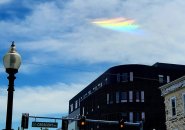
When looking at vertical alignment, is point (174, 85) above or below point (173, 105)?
above

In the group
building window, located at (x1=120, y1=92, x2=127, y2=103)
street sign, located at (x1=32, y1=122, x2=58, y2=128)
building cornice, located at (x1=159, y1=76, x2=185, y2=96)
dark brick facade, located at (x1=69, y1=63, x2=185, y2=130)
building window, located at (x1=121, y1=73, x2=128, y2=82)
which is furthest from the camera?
building window, located at (x1=121, y1=73, x2=128, y2=82)

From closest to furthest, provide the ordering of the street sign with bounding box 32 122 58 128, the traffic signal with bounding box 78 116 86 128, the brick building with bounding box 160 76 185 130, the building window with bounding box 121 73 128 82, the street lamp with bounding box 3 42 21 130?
the street lamp with bounding box 3 42 21 130, the traffic signal with bounding box 78 116 86 128, the street sign with bounding box 32 122 58 128, the brick building with bounding box 160 76 185 130, the building window with bounding box 121 73 128 82

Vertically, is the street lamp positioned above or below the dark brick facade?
below

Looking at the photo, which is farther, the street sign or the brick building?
the brick building

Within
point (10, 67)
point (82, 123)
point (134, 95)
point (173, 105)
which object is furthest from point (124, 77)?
point (10, 67)

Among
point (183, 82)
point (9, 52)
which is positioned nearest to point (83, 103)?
point (183, 82)

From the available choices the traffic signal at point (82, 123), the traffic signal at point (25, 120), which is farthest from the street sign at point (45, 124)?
the traffic signal at point (82, 123)

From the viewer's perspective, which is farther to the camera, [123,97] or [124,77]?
[124,77]

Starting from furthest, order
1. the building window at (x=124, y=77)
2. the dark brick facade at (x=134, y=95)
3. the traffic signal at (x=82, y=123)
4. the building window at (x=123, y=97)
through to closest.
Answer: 1. the building window at (x=124, y=77)
2. the building window at (x=123, y=97)
3. the dark brick facade at (x=134, y=95)
4. the traffic signal at (x=82, y=123)

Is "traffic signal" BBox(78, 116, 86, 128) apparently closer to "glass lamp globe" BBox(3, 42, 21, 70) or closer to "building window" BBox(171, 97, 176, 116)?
"building window" BBox(171, 97, 176, 116)

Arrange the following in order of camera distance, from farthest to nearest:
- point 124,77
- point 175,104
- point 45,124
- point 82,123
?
point 124,77 → point 175,104 → point 45,124 → point 82,123

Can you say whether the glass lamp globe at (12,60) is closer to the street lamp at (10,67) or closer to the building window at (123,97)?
the street lamp at (10,67)

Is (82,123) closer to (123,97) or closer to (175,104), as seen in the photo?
(175,104)

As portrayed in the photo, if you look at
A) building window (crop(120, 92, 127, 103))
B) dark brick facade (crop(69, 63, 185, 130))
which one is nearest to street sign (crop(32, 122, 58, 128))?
dark brick facade (crop(69, 63, 185, 130))
